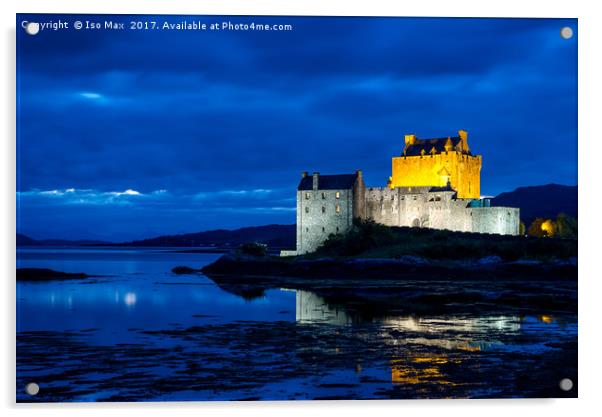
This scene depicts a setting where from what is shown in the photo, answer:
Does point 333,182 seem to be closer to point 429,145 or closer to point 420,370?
point 429,145

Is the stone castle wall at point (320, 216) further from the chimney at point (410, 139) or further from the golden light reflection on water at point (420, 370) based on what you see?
the golden light reflection on water at point (420, 370)

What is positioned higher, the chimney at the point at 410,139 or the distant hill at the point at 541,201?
the chimney at the point at 410,139

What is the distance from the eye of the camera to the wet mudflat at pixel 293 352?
33.7 feet

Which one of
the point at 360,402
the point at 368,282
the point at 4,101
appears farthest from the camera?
the point at 368,282

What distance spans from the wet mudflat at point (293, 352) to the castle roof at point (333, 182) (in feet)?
59.0

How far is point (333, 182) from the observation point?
35438mm

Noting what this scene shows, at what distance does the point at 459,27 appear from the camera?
11523 mm

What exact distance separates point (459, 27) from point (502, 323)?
242 inches

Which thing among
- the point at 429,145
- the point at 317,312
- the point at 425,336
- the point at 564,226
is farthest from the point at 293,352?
the point at 429,145

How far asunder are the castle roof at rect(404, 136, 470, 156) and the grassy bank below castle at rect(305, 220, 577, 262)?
24.1ft

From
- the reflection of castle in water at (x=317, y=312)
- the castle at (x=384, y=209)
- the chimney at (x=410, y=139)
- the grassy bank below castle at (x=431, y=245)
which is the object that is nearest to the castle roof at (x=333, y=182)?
the castle at (x=384, y=209)

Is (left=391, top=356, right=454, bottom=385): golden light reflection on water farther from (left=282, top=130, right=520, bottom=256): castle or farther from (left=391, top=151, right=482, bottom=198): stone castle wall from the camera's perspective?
(left=391, top=151, right=482, bottom=198): stone castle wall

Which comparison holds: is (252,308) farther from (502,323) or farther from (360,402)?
(360,402)
